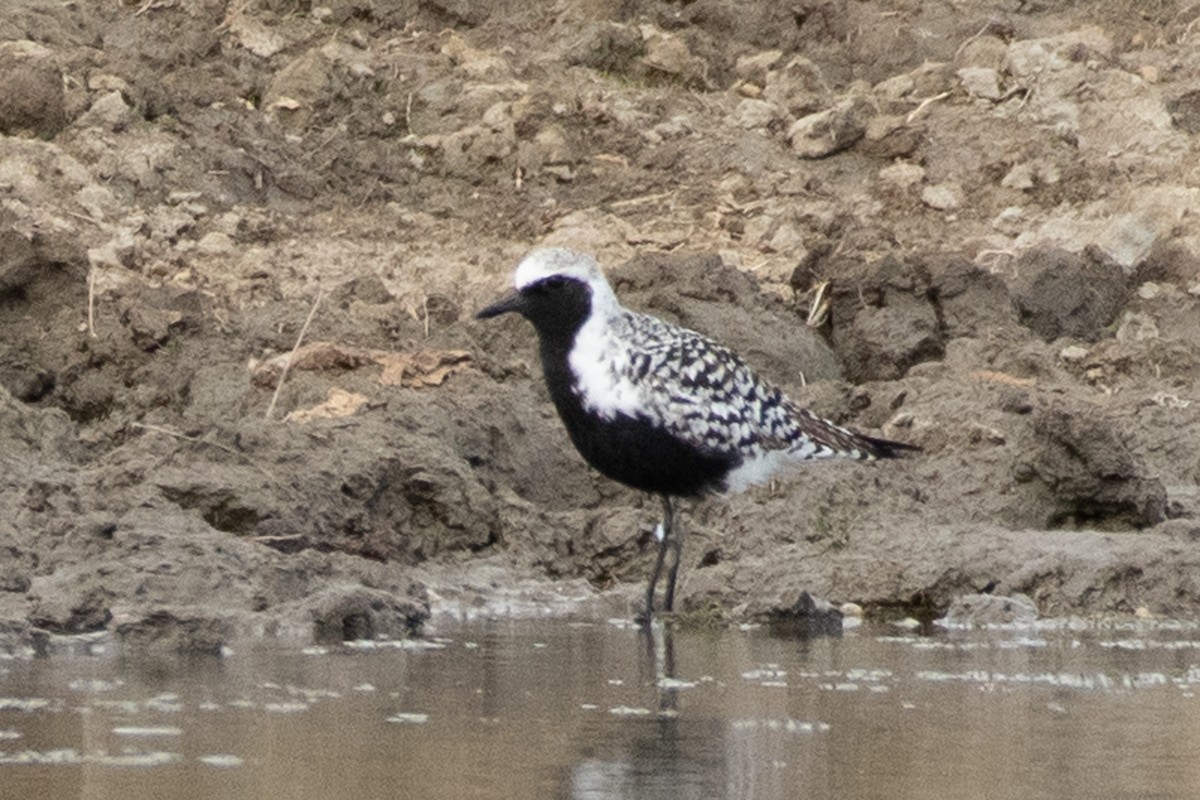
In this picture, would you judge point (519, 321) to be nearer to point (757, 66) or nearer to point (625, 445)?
point (625, 445)

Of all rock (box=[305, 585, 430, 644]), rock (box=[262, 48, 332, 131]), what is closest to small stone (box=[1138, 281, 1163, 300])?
rock (box=[262, 48, 332, 131])

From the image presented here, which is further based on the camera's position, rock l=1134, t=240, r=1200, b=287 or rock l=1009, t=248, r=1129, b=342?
rock l=1134, t=240, r=1200, b=287

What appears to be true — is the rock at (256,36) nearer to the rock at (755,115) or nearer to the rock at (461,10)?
the rock at (461,10)

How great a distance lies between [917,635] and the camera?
28.1 ft

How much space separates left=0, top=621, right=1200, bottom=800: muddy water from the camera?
5.62 metres

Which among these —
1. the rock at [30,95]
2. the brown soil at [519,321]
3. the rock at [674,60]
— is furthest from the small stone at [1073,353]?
the rock at [30,95]

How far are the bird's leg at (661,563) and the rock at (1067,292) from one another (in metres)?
4.64

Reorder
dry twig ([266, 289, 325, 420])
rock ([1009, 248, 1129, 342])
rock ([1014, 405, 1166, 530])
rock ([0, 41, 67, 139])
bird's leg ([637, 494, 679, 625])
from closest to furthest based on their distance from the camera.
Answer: bird's leg ([637, 494, 679, 625]), rock ([1014, 405, 1166, 530]), dry twig ([266, 289, 325, 420]), rock ([1009, 248, 1129, 342]), rock ([0, 41, 67, 139])

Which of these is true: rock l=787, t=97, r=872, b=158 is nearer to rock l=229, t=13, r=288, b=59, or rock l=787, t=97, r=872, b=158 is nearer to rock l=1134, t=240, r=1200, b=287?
rock l=1134, t=240, r=1200, b=287

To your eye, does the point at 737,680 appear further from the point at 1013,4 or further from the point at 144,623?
the point at 1013,4

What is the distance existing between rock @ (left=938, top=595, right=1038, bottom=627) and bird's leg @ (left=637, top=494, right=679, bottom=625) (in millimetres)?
1035

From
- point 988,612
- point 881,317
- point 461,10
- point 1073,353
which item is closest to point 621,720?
point 988,612

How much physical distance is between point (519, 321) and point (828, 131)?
4.27 meters

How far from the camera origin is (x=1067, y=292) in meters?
14.2
